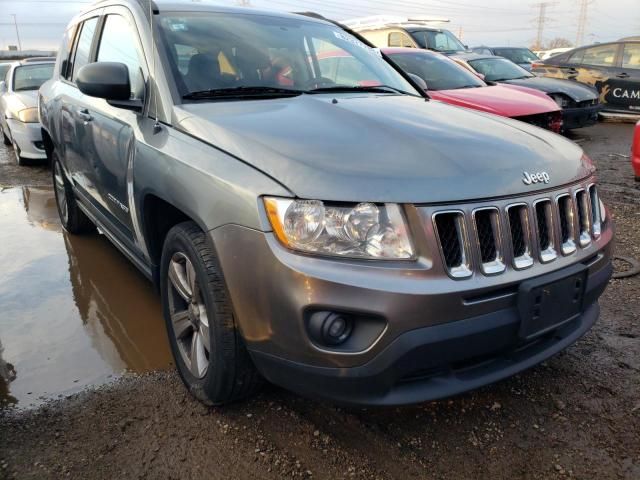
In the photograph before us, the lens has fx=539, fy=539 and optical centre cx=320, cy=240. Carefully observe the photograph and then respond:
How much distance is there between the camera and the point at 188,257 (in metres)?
2.21

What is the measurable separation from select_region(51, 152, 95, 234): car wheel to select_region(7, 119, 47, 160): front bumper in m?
3.21

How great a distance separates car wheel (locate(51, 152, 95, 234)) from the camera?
Answer: 4676 mm

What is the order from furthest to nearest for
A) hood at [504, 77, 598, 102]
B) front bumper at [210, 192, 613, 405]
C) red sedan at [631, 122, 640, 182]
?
hood at [504, 77, 598, 102] < red sedan at [631, 122, 640, 182] < front bumper at [210, 192, 613, 405]

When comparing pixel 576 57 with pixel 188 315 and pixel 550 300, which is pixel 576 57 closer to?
pixel 550 300

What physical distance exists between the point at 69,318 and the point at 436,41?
10.9 m

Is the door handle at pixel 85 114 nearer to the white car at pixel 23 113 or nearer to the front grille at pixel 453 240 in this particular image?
the front grille at pixel 453 240

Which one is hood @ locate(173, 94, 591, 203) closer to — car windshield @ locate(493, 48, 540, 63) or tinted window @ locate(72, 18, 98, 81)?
tinted window @ locate(72, 18, 98, 81)

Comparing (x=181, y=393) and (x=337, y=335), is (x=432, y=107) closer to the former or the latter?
(x=337, y=335)

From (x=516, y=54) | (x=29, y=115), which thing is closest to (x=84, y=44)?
(x=29, y=115)

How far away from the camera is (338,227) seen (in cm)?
Answer: 180

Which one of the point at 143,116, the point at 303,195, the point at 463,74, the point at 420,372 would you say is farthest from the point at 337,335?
the point at 463,74

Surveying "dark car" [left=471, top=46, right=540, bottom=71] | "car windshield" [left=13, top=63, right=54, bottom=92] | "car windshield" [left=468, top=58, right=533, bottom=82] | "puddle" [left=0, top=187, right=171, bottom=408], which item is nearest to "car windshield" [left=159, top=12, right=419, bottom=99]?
"puddle" [left=0, top=187, right=171, bottom=408]

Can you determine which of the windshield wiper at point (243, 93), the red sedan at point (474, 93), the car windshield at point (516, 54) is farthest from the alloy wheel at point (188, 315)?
the car windshield at point (516, 54)

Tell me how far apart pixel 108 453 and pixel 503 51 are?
17.5m
